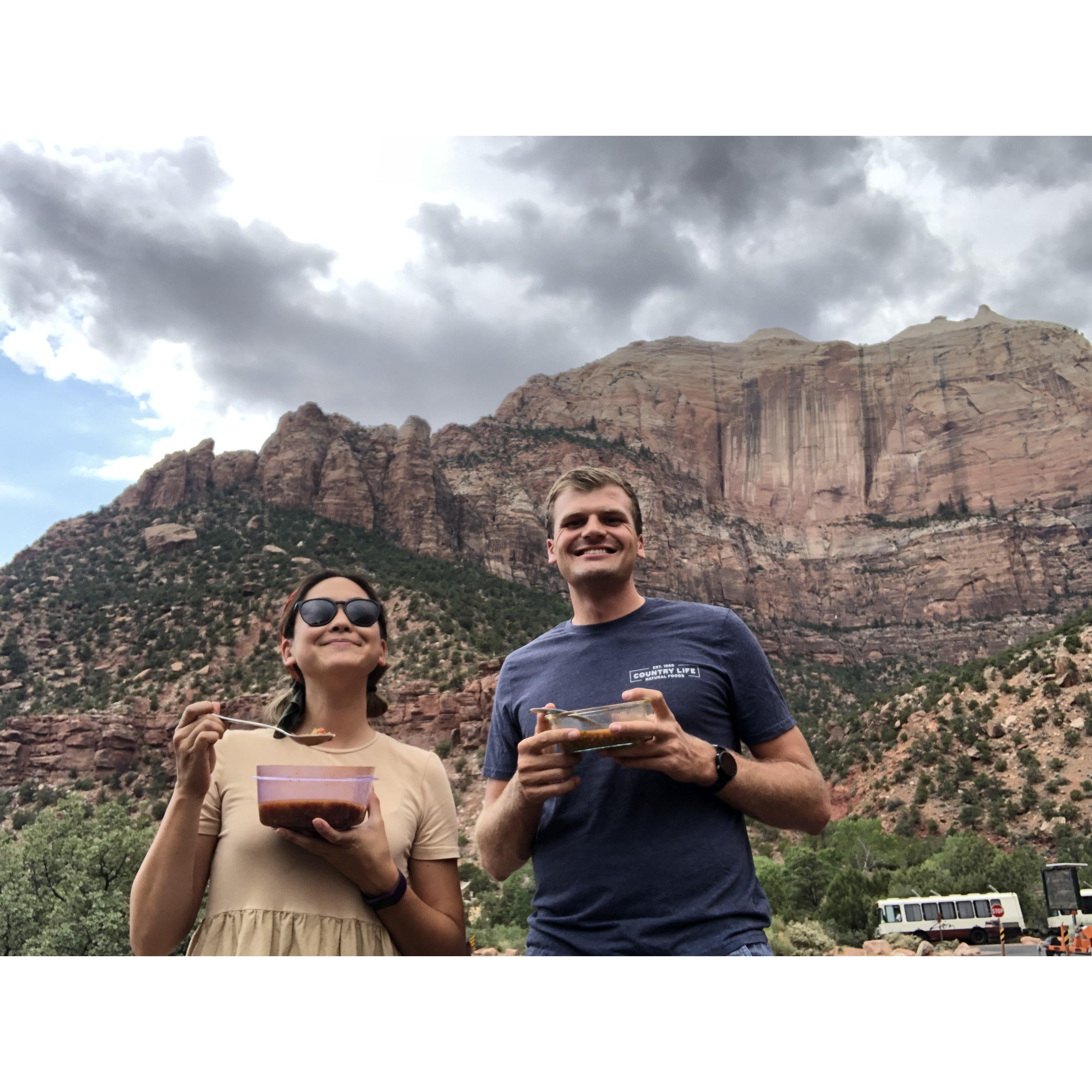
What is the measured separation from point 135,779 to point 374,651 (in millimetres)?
30842

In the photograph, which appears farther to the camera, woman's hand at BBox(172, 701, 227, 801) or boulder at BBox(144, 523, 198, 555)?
boulder at BBox(144, 523, 198, 555)

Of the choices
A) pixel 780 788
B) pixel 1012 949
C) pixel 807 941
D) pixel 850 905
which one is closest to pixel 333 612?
pixel 780 788

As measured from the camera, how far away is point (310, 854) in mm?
1960

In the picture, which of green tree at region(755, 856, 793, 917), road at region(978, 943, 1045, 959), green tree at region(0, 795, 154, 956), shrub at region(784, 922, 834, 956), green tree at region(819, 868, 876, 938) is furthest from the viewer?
green tree at region(755, 856, 793, 917)

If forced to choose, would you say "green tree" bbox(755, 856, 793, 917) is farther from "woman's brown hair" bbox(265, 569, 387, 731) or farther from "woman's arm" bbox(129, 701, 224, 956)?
"woman's arm" bbox(129, 701, 224, 956)

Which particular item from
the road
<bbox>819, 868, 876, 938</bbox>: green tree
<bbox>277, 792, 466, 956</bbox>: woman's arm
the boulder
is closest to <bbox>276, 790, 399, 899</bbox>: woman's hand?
<bbox>277, 792, 466, 956</bbox>: woman's arm

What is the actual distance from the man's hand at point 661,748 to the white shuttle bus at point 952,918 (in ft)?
57.5

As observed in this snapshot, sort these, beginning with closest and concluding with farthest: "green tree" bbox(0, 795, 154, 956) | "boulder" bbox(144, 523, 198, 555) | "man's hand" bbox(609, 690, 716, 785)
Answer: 1. "man's hand" bbox(609, 690, 716, 785)
2. "green tree" bbox(0, 795, 154, 956)
3. "boulder" bbox(144, 523, 198, 555)

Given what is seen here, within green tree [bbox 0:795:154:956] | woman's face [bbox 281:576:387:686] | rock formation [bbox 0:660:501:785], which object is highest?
rock formation [bbox 0:660:501:785]

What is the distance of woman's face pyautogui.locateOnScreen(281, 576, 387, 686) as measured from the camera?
87.5 inches

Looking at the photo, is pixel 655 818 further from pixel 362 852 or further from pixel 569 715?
pixel 362 852

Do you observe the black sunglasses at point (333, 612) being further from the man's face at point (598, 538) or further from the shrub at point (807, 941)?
the shrub at point (807, 941)
